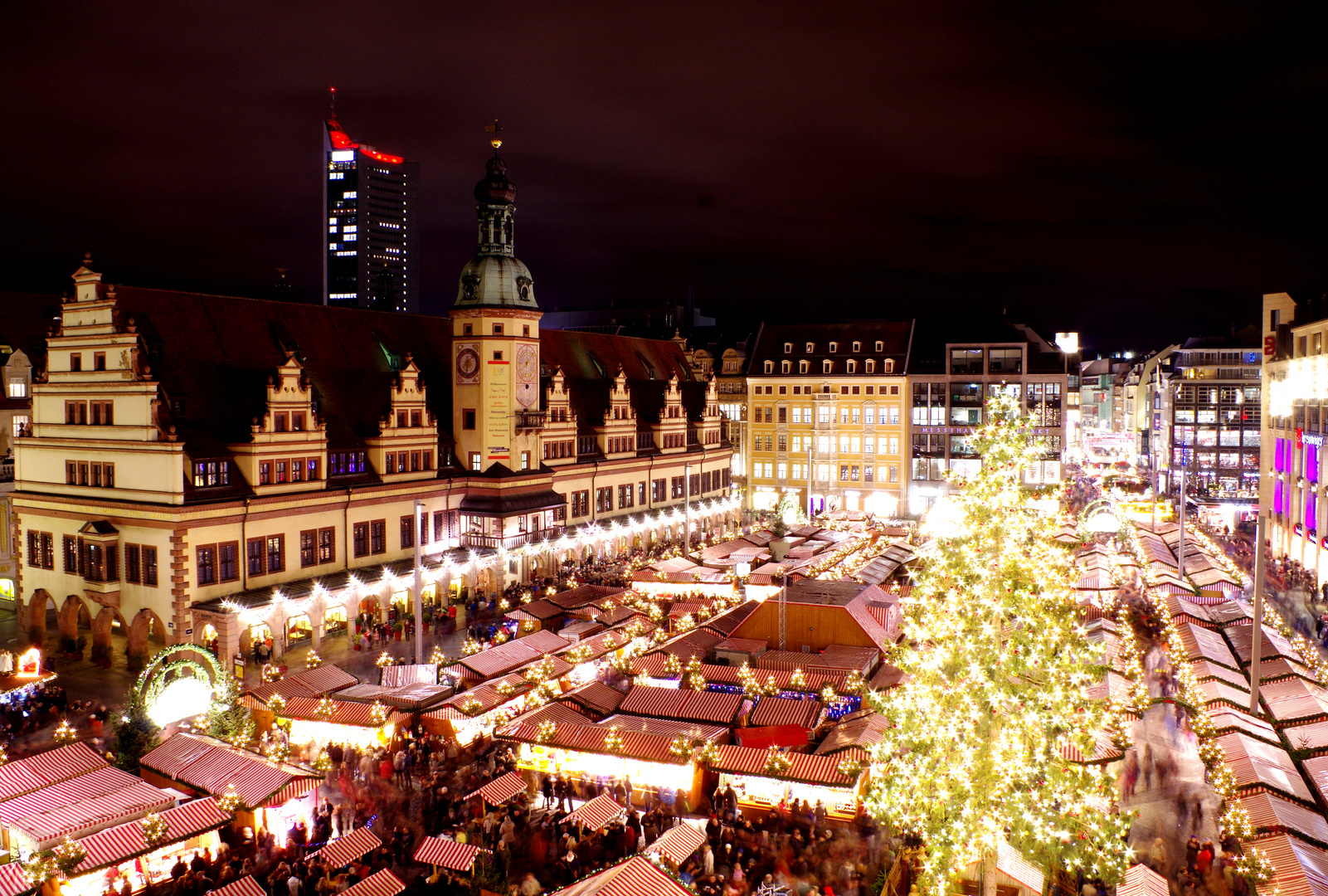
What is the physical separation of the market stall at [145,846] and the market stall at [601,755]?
795 cm

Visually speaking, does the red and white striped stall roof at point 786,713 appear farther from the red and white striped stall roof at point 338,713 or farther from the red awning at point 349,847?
the red awning at point 349,847

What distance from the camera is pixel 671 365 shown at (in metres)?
85.4

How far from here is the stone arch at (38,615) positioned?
41156 mm

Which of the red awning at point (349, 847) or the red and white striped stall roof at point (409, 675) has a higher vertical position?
the red and white striped stall roof at point (409, 675)

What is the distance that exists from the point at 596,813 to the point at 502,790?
280 cm

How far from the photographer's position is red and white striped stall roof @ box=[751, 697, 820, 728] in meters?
28.0

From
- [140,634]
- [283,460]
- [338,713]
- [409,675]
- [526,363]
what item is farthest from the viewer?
[526,363]

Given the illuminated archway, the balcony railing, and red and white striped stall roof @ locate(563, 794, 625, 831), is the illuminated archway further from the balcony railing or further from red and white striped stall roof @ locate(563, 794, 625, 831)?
the balcony railing

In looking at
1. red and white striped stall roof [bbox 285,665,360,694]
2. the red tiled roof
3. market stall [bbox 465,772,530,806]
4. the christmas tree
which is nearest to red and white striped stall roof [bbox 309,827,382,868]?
market stall [bbox 465,772,530,806]

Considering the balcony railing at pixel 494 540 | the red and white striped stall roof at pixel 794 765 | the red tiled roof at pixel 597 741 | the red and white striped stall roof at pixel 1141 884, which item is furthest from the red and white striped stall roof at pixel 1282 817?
the balcony railing at pixel 494 540

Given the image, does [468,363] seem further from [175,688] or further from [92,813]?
[92,813]

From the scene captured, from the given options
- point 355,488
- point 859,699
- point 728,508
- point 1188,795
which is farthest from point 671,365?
point 1188,795

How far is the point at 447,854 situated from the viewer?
20625mm

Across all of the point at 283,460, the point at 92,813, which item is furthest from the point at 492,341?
the point at 92,813
